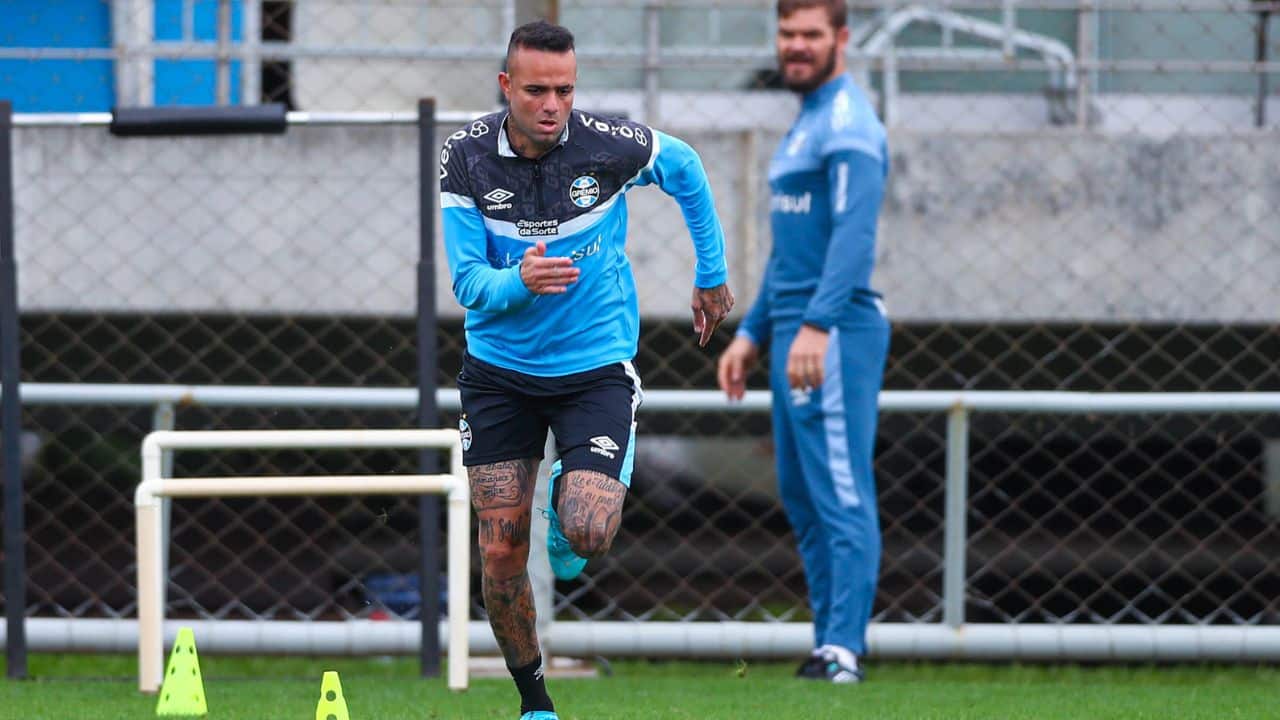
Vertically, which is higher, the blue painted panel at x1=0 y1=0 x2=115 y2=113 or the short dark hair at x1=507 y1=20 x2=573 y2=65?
the blue painted panel at x1=0 y1=0 x2=115 y2=113

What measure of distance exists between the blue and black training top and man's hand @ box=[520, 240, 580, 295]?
201 millimetres

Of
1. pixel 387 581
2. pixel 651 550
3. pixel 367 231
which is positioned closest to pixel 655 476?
pixel 651 550

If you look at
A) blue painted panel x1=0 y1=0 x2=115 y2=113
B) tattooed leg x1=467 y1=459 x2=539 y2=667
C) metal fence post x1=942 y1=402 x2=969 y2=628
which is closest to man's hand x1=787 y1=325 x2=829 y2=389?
metal fence post x1=942 y1=402 x2=969 y2=628

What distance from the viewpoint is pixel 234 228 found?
263 inches

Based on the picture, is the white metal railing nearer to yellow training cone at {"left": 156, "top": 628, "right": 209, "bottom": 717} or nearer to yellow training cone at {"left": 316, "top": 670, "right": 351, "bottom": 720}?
yellow training cone at {"left": 156, "top": 628, "right": 209, "bottom": 717}

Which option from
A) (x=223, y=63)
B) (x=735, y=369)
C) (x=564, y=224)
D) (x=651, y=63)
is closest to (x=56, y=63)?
(x=223, y=63)

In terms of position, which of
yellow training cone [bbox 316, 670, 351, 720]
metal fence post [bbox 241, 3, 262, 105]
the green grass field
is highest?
metal fence post [bbox 241, 3, 262, 105]

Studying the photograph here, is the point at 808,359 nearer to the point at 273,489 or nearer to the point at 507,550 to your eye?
the point at 507,550

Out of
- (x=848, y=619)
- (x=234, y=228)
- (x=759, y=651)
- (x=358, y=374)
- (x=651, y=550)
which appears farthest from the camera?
(x=651, y=550)

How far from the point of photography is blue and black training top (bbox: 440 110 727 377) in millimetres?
4055

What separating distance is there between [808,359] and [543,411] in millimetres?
1229

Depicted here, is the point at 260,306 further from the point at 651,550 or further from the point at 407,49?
the point at 651,550

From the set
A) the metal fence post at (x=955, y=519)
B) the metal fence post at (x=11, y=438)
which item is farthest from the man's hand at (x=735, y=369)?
the metal fence post at (x=11, y=438)

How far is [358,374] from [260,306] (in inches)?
23.2
